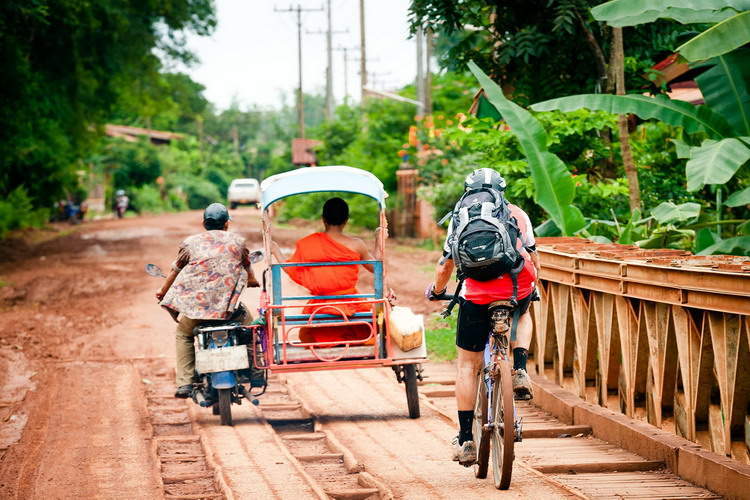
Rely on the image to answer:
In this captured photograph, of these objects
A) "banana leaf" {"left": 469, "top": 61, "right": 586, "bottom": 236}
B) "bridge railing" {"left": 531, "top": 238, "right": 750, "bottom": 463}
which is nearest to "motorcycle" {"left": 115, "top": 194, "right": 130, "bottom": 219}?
"banana leaf" {"left": 469, "top": 61, "right": 586, "bottom": 236}

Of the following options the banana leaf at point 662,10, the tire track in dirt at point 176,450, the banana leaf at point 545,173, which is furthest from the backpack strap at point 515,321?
the banana leaf at point 545,173

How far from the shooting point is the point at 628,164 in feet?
38.9

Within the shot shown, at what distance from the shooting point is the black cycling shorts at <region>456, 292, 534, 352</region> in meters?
6.33

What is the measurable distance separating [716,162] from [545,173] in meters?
2.64

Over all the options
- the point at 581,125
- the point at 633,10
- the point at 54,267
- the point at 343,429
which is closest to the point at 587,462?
the point at 343,429

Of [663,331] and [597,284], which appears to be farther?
[597,284]

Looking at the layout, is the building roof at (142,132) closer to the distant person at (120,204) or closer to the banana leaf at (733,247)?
the distant person at (120,204)

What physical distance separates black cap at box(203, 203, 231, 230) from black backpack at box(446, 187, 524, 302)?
3307 mm

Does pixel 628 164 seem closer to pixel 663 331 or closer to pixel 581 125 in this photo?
pixel 581 125

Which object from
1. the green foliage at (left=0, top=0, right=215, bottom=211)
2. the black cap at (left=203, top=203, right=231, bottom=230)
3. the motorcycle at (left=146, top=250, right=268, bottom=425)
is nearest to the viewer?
the motorcycle at (left=146, top=250, right=268, bottom=425)

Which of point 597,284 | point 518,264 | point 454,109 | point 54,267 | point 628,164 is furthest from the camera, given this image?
point 454,109

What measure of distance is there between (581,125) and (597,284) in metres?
5.66

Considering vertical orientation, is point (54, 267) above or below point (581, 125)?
below

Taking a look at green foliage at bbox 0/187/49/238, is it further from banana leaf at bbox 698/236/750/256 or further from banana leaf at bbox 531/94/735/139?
banana leaf at bbox 698/236/750/256
